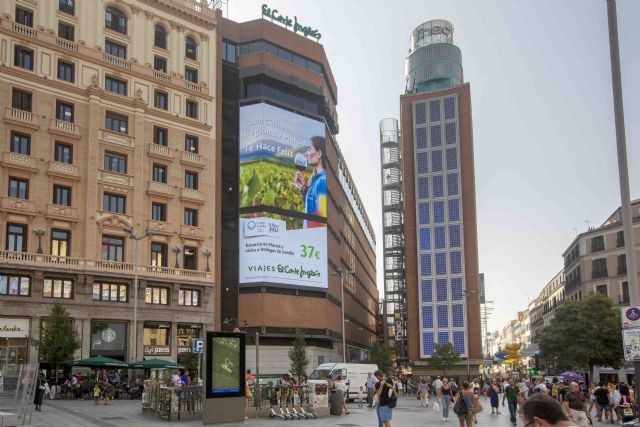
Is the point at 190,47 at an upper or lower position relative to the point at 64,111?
upper

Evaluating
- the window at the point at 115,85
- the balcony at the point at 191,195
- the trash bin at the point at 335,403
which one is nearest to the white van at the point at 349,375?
the trash bin at the point at 335,403

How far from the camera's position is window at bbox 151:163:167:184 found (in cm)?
5975

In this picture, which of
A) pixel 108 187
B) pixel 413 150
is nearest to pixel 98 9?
pixel 108 187

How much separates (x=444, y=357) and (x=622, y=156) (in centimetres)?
7049

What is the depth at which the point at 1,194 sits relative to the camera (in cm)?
4988

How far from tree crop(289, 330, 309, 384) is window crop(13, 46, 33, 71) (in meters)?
31.1

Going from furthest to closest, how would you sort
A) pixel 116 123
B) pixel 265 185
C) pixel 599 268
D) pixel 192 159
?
pixel 599 268
pixel 265 185
pixel 192 159
pixel 116 123

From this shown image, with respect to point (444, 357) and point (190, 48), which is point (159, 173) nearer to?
point (190, 48)

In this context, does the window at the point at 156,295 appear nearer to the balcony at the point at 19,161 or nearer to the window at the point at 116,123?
the balcony at the point at 19,161

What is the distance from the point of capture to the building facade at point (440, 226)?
8831 centimetres

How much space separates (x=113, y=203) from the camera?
56219 millimetres

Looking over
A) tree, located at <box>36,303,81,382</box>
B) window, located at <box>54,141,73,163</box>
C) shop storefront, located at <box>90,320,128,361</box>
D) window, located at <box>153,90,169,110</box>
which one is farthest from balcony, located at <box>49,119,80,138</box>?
shop storefront, located at <box>90,320,128,361</box>

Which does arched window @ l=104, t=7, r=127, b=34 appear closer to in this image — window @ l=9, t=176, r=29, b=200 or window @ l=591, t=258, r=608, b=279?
window @ l=9, t=176, r=29, b=200

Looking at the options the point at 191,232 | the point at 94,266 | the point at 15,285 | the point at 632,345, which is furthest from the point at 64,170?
the point at 632,345
